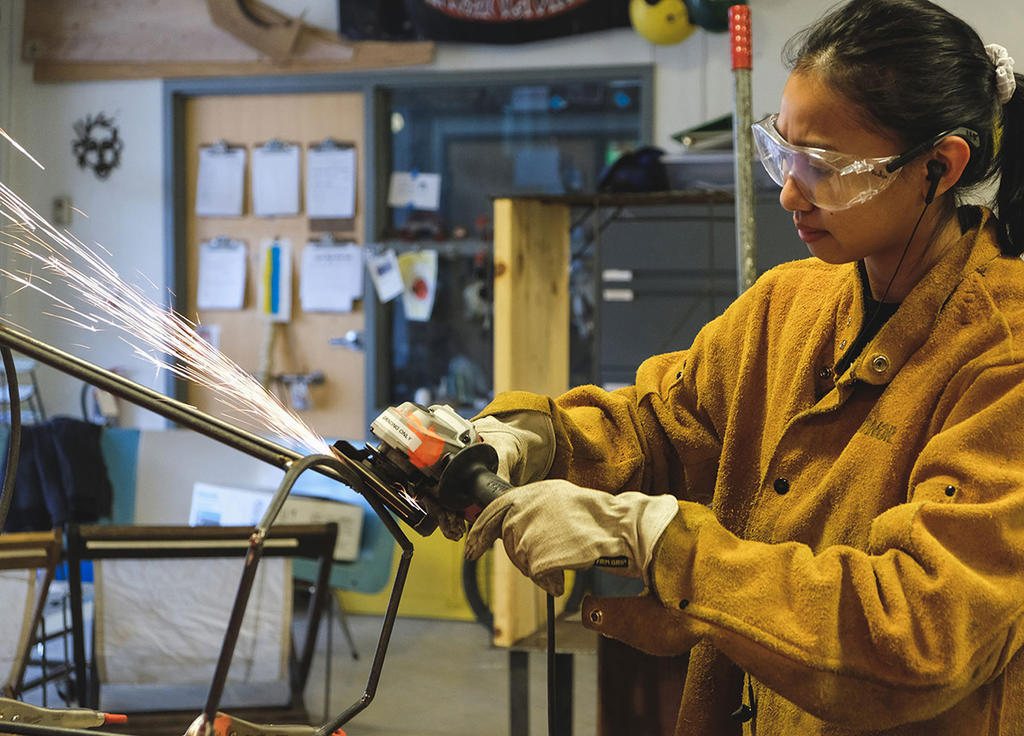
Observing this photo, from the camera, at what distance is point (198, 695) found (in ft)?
11.1

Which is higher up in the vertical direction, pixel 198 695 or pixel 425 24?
pixel 425 24

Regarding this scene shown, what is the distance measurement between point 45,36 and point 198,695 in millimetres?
3274

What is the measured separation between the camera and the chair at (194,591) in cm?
266

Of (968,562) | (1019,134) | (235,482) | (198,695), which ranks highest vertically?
(1019,134)

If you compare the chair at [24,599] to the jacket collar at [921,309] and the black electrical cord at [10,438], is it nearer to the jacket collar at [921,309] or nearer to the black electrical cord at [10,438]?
the black electrical cord at [10,438]

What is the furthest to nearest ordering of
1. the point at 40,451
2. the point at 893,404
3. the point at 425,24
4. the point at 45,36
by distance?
1. the point at 45,36
2. the point at 425,24
3. the point at 40,451
4. the point at 893,404

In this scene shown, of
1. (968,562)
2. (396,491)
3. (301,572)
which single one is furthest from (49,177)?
(968,562)

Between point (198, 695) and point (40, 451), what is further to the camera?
point (40, 451)

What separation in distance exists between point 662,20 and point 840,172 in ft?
10.9

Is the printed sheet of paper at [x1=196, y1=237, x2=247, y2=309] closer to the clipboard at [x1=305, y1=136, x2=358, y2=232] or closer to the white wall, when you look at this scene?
the white wall

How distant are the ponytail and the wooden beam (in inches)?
146

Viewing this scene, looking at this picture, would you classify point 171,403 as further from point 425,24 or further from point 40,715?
point 425,24

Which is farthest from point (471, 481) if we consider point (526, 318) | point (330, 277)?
point (330, 277)

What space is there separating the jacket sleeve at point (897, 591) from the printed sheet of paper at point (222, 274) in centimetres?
419
